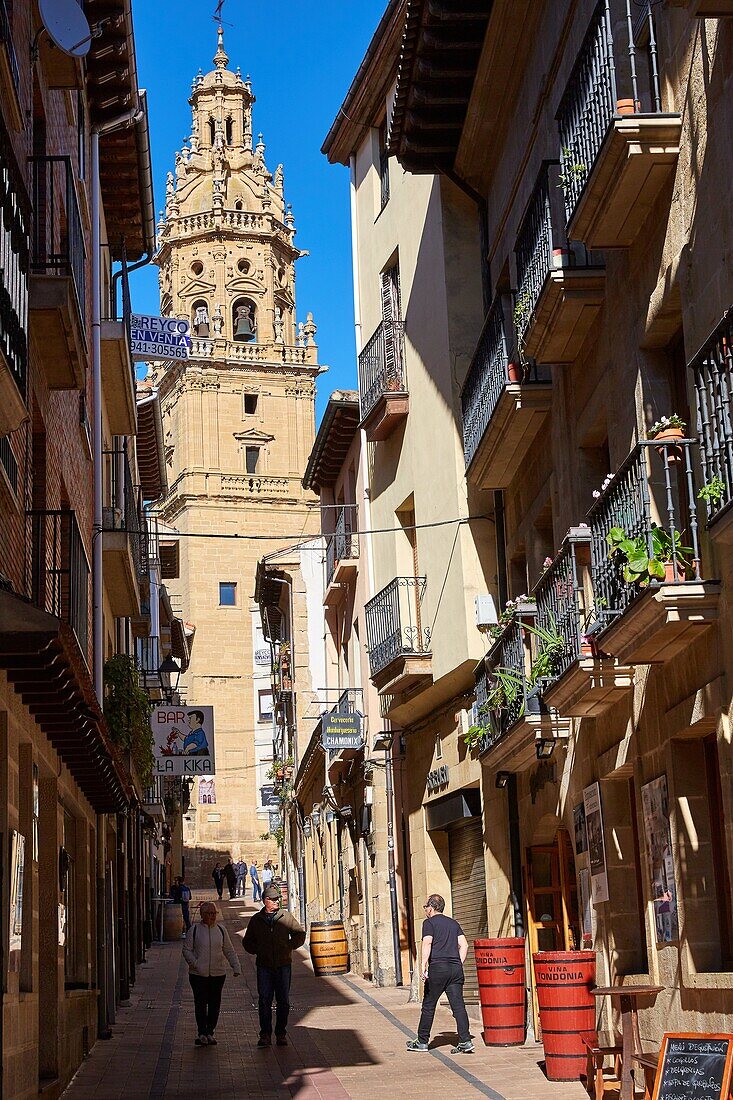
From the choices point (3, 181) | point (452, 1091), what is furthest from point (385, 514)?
point (3, 181)

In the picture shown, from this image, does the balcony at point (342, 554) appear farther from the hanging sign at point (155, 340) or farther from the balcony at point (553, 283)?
the balcony at point (553, 283)

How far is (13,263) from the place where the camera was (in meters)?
8.55

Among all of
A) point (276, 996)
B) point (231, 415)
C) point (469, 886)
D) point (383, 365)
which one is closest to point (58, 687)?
point (276, 996)

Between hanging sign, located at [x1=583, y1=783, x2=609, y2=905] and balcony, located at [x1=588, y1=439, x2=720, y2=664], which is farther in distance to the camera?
hanging sign, located at [x1=583, y1=783, x2=609, y2=905]

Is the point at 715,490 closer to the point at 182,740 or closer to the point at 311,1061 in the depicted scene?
the point at 311,1061

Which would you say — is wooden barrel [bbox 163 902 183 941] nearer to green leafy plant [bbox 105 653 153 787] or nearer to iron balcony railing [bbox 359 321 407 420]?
green leafy plant [bbox 105 653 153 787]

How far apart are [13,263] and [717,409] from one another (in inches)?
159

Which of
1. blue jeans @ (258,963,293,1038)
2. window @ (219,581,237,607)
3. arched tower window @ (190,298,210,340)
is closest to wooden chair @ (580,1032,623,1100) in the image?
blue jeans @ (258,963,293,1038)

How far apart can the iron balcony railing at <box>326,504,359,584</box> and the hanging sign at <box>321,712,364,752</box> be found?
10.7 ft

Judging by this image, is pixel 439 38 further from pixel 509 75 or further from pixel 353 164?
pixel 353 164

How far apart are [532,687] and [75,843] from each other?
5.34 metres

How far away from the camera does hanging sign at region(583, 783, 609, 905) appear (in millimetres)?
12625

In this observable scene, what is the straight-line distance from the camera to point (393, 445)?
22.7m

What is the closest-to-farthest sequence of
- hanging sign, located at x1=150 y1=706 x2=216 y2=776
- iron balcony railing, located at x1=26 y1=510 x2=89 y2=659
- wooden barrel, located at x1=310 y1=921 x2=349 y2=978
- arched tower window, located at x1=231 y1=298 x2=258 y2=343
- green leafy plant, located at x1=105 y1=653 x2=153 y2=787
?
iron balcony railing, located at x1=26 y1=510 x2=89 y2=659
green leafy plant, located at x1=105 y1=653 x2=153 y2=787
hanging sign, located at x1=150 y1=706 x2=216 y2=776
wooden barrel, located at x1=310 y1=921 x2=349 y2=978
arched tower window, located at x1=231 y1=298 x2=258 y2=343
